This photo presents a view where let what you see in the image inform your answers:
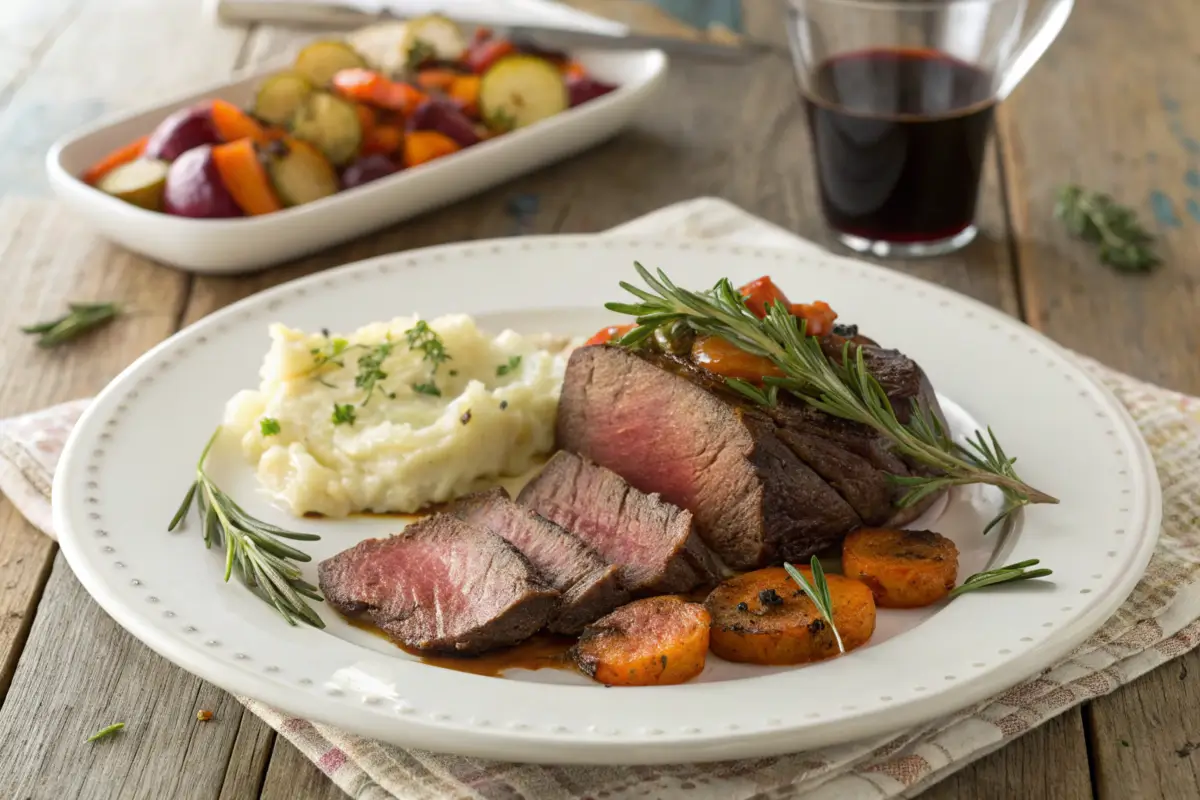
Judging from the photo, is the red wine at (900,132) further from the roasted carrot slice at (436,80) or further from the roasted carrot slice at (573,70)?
the roasted carrot slice at (436,80)

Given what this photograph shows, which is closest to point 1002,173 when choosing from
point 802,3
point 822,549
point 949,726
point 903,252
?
point 903,252

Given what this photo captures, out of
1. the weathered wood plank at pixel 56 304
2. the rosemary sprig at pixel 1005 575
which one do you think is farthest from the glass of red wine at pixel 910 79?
the weathered wood plank at pixel 56 304

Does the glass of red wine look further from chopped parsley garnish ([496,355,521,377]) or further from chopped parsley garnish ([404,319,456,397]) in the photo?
chopped parsley garnish ([404,319,456,397])

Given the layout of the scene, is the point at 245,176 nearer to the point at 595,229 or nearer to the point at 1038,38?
the point at 595,229

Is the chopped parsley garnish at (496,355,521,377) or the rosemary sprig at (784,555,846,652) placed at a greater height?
the rosemary sprig at (784,555,846,652)

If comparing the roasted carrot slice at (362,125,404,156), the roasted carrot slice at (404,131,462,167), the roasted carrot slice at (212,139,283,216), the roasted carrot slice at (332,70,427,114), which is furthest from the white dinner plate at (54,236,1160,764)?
the roasted carrot slice at (332,70,427,114)

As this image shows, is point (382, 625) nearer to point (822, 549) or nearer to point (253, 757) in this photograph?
point (253, 757)
